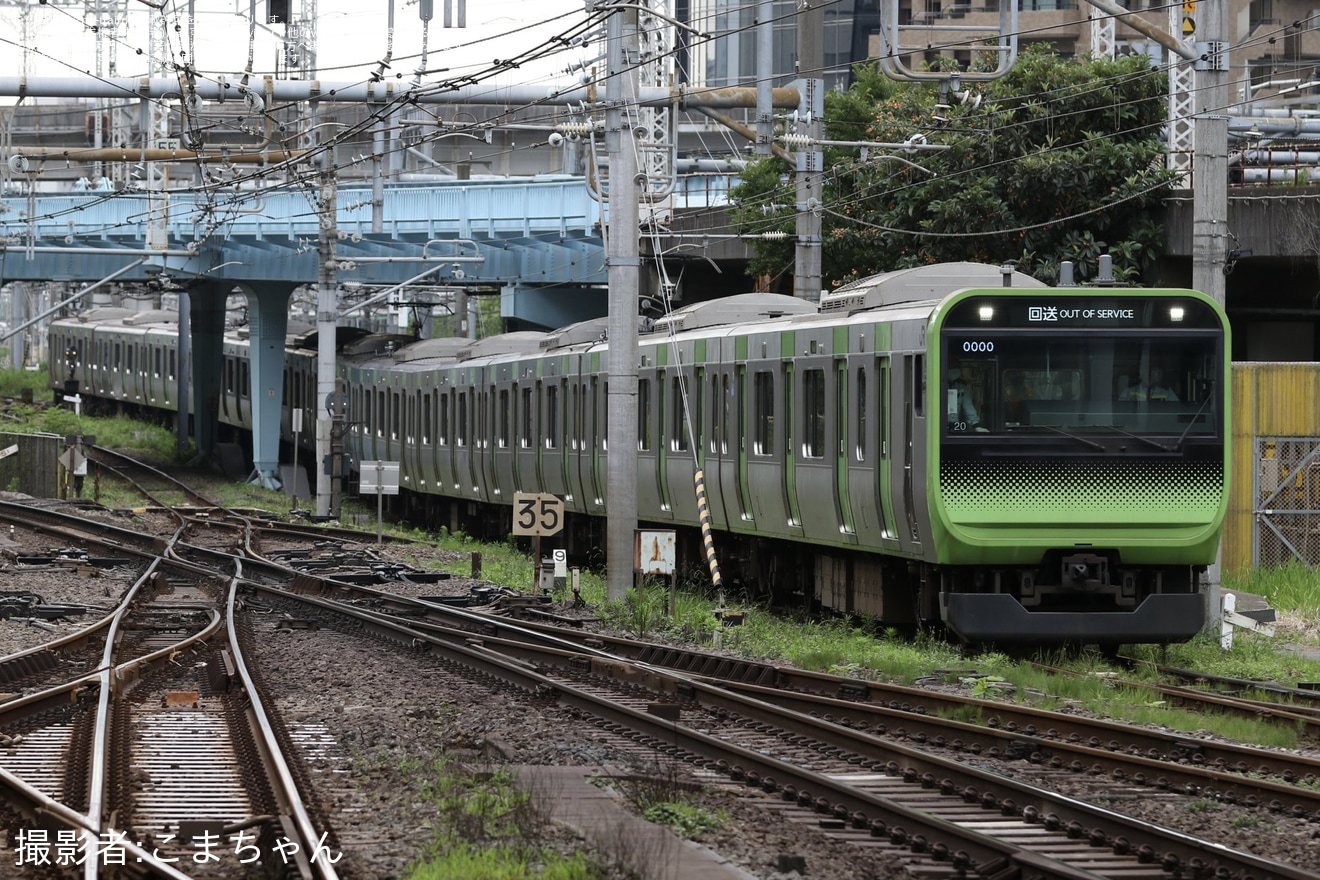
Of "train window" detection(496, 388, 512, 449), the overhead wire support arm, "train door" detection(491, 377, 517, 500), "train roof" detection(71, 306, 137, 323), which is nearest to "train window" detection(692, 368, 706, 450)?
the overhead wire support arm

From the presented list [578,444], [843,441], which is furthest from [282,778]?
[578,444]

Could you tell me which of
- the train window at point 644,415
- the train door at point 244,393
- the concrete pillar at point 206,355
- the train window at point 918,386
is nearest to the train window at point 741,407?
the train window at point 644,415

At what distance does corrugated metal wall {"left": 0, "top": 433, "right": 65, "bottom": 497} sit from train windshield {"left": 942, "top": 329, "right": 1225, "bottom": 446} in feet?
103

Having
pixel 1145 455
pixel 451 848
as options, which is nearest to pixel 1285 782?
pixel 451 848

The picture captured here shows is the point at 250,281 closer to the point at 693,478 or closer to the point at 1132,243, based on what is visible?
the point at 1132,243

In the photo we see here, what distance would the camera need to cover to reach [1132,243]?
96.3 ft

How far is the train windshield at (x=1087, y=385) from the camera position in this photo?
1530cm

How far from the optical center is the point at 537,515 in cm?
2138

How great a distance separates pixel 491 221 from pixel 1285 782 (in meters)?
35.7

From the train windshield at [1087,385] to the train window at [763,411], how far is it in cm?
432

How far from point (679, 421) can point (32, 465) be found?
84.8ft

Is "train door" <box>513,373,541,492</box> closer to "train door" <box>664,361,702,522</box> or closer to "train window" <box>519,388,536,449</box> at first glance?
"train window" <box>519,388,536,449</box>

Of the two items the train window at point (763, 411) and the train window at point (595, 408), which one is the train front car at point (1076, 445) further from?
the train window at point (595, 408)

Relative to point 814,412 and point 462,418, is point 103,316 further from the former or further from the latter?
point 814,412
